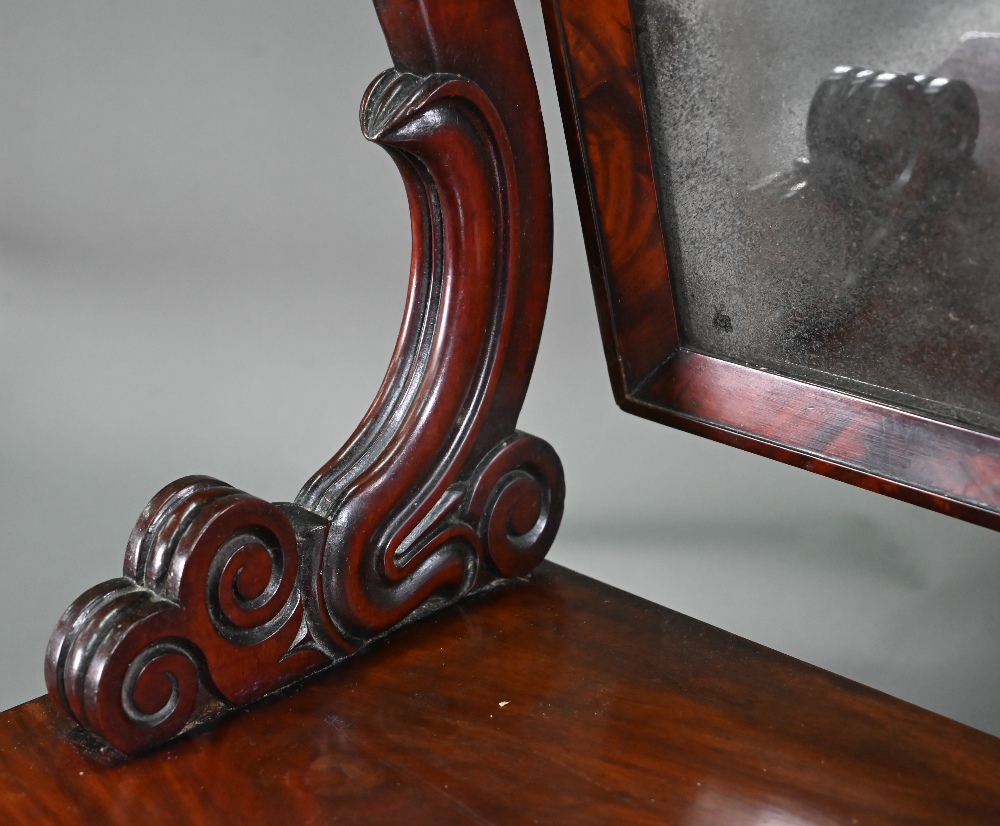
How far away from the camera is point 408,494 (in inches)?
35.7

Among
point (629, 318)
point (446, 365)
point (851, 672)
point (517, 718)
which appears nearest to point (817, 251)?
point (629, 318)

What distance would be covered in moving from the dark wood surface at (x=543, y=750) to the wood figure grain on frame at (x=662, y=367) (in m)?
0.14

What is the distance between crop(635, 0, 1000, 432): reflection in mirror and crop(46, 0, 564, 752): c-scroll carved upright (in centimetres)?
11

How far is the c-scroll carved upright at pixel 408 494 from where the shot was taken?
0.77 metres

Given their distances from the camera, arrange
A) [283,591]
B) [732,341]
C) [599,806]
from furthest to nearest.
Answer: [732,341], [283,591], [599,806]

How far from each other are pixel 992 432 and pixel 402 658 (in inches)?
16.2

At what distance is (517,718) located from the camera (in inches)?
31.8

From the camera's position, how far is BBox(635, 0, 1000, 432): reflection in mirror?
0.78 m

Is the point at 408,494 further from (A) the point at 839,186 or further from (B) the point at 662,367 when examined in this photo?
(A) the point at 839,186

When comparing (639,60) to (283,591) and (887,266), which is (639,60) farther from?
(283,591)

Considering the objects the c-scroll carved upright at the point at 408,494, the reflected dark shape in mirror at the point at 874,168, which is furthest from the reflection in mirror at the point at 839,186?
the c-scroll carved upright at the point at 408,494

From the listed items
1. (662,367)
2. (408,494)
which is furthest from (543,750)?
(662,367)

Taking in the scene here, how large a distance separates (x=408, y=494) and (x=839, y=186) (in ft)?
1.16

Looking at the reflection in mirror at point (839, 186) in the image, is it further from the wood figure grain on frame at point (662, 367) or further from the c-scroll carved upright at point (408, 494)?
the c-scroll carved upright at point (408, 494)
